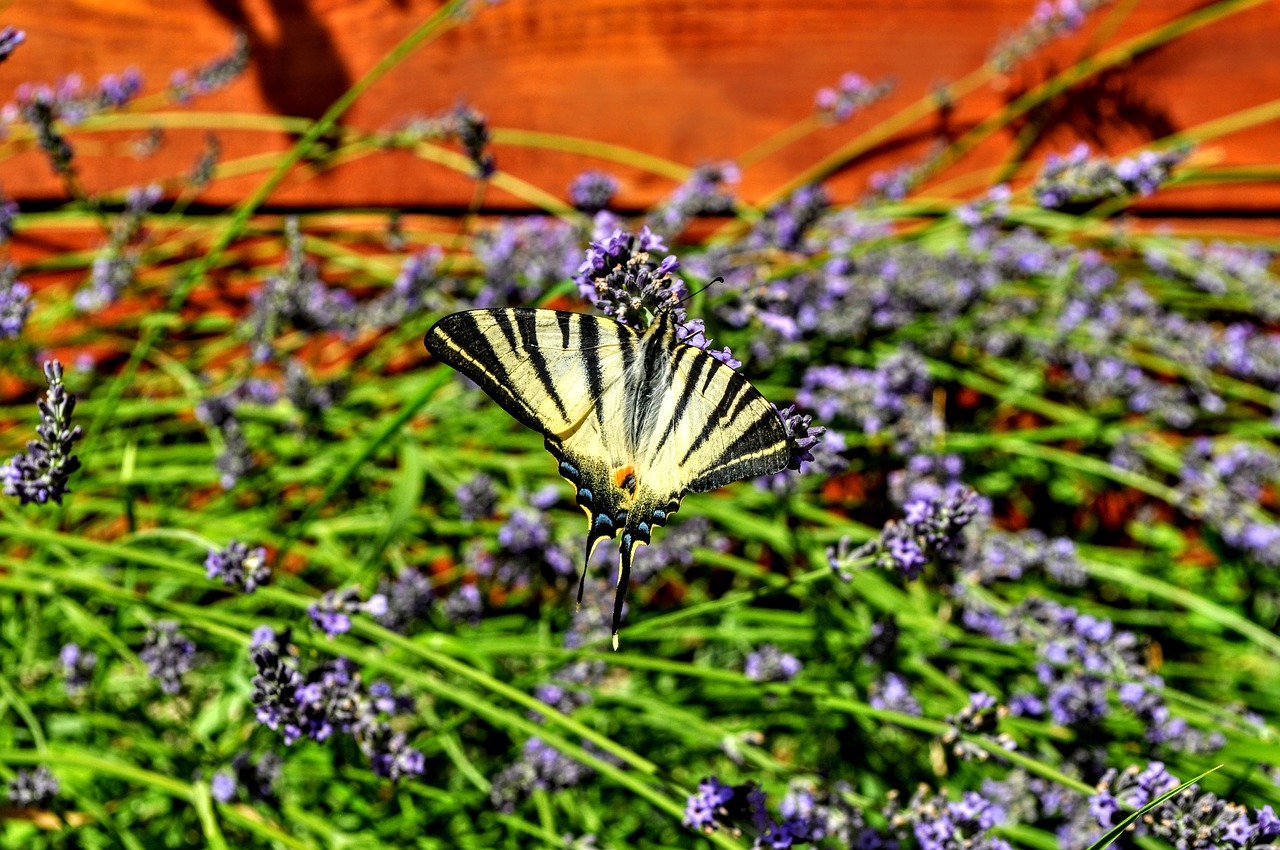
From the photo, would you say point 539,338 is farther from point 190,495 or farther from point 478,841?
point 190,495

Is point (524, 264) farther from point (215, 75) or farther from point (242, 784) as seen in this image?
point (242, 784)

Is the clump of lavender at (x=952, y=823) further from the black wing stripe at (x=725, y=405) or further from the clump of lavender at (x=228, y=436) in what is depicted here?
the clump of lavender at (x=228, y=436)

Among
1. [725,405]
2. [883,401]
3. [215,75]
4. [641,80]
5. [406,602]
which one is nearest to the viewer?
[725,405]

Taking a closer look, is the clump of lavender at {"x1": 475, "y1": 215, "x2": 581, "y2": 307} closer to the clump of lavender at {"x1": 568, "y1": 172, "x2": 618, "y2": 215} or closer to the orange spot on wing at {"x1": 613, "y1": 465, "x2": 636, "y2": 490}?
the clump of lavender at {"x1": 568, "y1": 172, "x2": 618, "y2": 215}

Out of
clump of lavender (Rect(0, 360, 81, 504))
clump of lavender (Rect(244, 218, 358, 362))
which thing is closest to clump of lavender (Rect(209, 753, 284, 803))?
clump of lavender (Rect(0, 360, 81, 504))

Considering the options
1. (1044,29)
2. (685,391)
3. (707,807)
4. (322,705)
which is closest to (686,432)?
(685,391)
